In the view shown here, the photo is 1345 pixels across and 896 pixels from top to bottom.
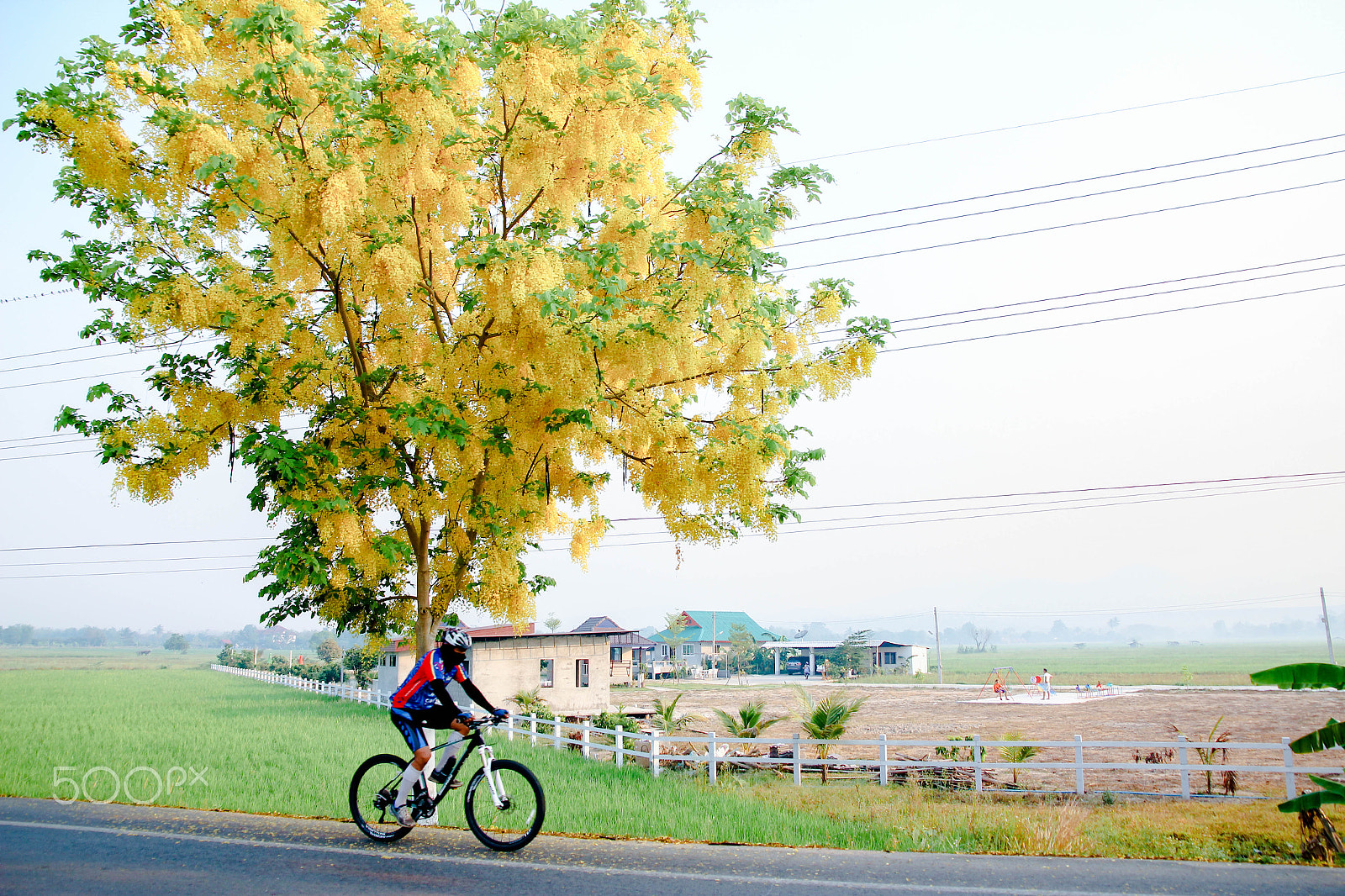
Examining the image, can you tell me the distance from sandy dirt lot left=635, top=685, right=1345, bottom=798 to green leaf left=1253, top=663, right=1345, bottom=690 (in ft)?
26.0

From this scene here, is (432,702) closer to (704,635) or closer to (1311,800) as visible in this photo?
(1311,800)

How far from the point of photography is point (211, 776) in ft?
40.1

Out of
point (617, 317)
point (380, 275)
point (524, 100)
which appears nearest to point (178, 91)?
point (380, 275)

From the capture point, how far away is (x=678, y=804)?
36.0ft

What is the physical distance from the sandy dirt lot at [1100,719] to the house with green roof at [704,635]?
4234cm

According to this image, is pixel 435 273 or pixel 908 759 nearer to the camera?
pixel 435 273

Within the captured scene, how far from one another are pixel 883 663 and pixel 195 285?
8534cm

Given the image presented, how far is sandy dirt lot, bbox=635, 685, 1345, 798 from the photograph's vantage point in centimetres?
1992

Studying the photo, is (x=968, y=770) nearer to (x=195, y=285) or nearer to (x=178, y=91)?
(x=195, y=285)

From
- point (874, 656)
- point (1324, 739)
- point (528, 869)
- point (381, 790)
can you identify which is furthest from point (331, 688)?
point (874, 656)

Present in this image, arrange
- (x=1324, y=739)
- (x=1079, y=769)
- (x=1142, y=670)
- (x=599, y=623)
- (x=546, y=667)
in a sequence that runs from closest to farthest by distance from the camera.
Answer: (x=1324, y=739), (x=1079, y=769), (x=546, y=667), (x=599, y=623), (x=1142, y=670)

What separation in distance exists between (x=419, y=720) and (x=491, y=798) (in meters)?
1.09

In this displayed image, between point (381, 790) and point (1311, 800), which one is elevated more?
point (381, 790)

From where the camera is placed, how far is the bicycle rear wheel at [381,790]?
7.28 metres
